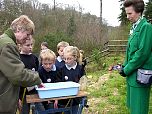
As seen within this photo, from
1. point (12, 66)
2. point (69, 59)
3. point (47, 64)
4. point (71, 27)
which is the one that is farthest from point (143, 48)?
point (71, 27)

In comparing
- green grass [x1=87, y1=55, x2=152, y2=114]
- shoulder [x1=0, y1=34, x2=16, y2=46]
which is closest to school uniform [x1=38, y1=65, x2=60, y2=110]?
shoulder [x1=0, y1=34, x2=16, y2=46]

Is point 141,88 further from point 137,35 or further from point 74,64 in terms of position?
point 74,64

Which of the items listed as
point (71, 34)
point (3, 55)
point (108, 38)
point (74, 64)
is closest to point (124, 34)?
point (108, 38)

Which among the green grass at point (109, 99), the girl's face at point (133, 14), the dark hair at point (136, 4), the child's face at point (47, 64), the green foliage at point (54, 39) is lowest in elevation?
the green grass at point (109, 99)

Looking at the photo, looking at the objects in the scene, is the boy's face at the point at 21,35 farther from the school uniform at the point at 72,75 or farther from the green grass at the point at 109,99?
the green grass at the point at 109,99

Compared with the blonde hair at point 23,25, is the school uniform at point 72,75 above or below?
below

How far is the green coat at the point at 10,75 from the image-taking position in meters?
2.39

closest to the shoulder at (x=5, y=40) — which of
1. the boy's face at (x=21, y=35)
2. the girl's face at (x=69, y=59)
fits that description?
the boy's face at (x=21, y=35)

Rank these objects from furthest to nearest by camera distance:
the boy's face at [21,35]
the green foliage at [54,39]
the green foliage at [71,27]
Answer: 1. the green foliage at [71,27]
2. the green foliage at [54,39]
3. the boy's face at [21,35]

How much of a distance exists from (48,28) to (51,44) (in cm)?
379

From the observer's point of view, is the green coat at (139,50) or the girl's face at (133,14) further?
the girl's face at (133,14)

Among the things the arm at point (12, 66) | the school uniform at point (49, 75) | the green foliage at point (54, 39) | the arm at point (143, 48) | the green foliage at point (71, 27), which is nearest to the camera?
the arm at point (12, 66)

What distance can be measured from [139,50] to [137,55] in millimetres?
57

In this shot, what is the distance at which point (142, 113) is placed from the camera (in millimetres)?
3133
